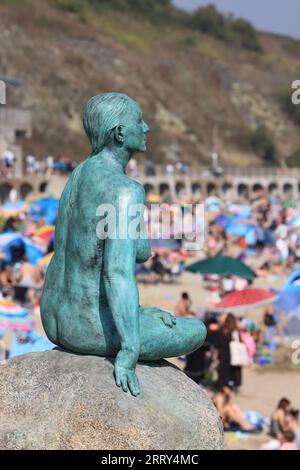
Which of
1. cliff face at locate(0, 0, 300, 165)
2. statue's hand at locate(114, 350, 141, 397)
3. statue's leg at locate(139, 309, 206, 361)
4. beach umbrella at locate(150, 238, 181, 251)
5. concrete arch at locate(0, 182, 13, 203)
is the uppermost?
cliff face at locate(0, 0, 300, 165)

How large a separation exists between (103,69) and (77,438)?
3072 inches

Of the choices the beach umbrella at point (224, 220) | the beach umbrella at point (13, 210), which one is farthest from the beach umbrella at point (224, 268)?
Answer: the beach umbrella at point (224, 220)

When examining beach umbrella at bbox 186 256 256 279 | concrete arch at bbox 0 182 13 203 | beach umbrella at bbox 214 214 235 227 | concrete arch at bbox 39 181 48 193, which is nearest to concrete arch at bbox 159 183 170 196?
concrete arch at bbox 39 181 48 193

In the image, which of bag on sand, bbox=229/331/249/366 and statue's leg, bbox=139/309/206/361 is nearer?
statue's leg, bbox=139/309/206/361

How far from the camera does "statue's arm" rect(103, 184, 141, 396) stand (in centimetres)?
408

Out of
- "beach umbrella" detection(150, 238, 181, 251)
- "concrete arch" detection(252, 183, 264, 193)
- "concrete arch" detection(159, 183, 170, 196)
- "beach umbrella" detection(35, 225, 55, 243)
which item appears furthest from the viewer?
"concrete arch" detection(252, 183, 264, 193)

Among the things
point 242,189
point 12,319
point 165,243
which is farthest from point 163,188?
point 12,319

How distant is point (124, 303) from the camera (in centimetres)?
411

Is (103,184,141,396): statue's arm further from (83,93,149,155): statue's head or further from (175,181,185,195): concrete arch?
(175,181,185,195): concrete arch

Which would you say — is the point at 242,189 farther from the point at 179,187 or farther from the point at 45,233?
the point at 45,233

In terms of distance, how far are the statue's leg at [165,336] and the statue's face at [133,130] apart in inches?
31.5

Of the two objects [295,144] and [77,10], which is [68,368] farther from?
[77,10]

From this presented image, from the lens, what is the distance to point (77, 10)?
93625 millimetres

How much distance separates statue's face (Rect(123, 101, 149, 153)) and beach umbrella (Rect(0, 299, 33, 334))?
6.41m
